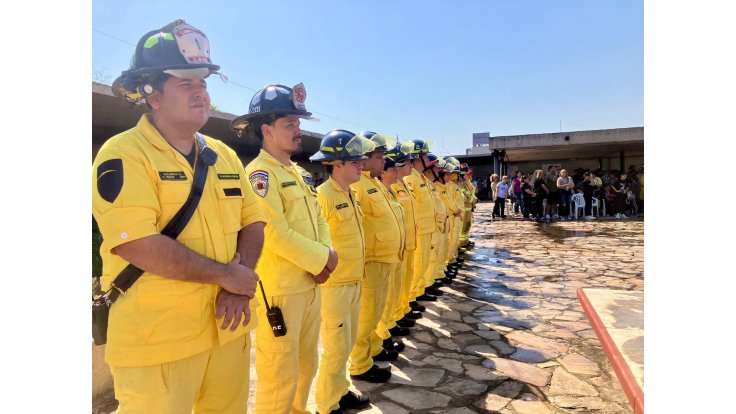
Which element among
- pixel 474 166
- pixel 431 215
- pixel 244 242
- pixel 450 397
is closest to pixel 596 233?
pixel 431 215

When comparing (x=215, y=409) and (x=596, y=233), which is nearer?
(x=215, y=409)

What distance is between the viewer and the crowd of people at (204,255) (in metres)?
1.66

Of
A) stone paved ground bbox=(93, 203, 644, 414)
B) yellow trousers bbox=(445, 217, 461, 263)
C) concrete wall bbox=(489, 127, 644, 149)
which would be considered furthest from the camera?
concrete wall bbox=(489, 127, 644, 149)

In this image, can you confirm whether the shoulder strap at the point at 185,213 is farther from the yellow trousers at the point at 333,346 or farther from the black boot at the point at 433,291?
the black boot at the point at 433,291

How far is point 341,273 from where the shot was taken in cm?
320

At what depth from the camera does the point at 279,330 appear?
2.44 metres

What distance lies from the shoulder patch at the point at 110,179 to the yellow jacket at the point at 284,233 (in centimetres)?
86

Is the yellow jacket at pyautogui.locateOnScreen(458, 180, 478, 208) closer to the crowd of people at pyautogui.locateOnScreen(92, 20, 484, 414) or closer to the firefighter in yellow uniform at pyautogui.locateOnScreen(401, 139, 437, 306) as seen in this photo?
the firefighter in yellow uniform at pyautogui.locateOnScreen(401, 139, 437, 306)

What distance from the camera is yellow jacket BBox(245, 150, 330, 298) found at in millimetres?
2510

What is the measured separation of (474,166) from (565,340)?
30056mm

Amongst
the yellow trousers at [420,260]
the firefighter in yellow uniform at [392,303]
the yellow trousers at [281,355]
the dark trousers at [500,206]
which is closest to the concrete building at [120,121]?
the firefighter in yellow uniform at [392,303]

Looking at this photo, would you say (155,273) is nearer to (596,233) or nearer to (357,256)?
(357,256)

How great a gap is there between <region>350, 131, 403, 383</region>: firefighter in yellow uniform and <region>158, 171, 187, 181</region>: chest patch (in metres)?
2.11

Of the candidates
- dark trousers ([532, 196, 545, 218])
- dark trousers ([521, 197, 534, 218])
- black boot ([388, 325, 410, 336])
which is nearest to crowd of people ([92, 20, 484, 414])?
black boot ([388, 325, 410, 336])
